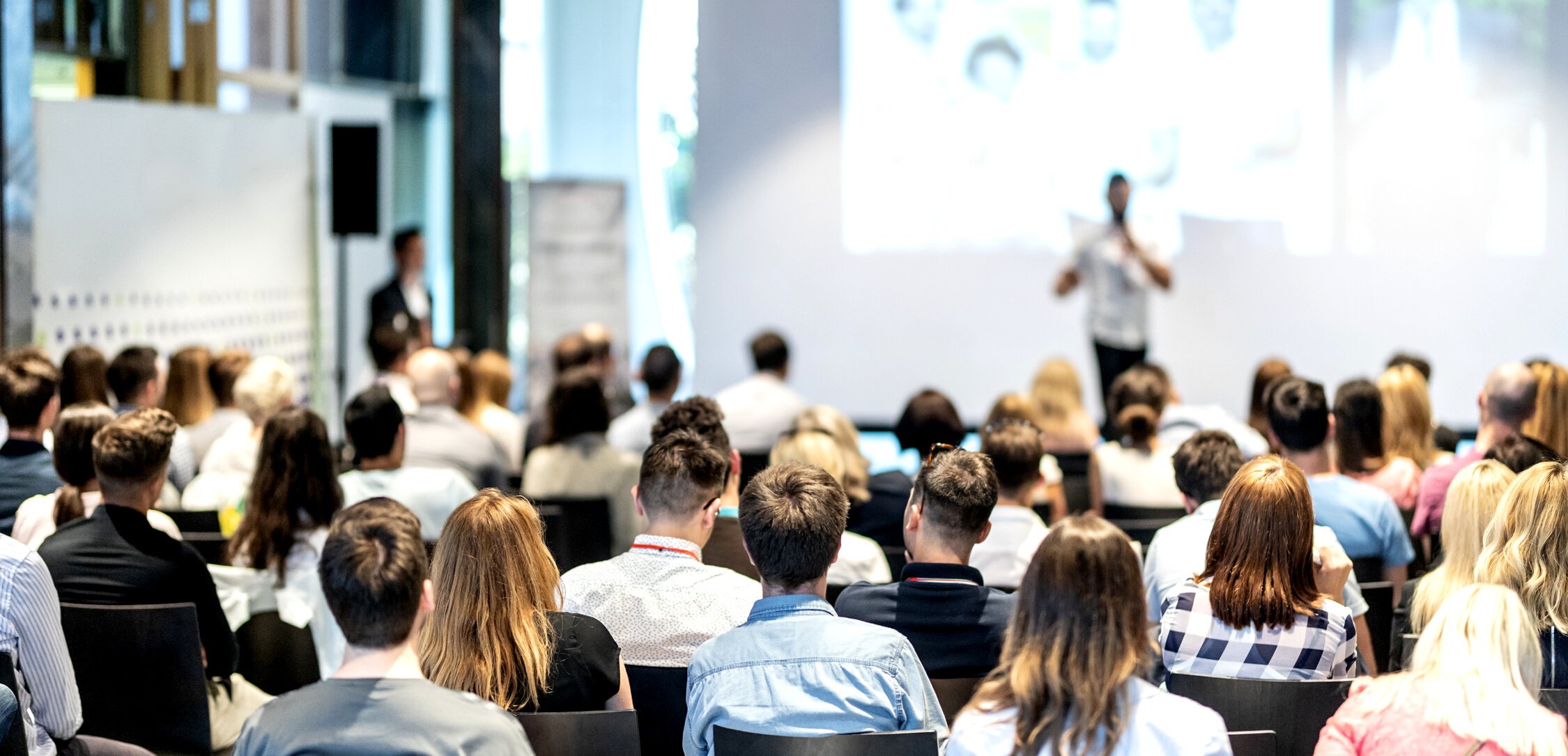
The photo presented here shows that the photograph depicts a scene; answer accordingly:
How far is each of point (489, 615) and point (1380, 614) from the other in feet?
7.06

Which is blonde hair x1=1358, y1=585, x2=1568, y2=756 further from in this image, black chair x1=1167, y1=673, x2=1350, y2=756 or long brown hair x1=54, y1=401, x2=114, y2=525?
long brown hair x1=54, y1=401, x2=114, y2=525

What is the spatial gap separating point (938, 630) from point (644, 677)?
21.4 inches

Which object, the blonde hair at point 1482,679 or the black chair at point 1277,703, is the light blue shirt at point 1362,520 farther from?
the blonde hair at point 1482,679

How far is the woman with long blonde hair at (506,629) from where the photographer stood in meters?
2.37

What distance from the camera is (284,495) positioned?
11.7ft

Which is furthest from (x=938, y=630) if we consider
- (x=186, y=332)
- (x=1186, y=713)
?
(x=186, y=332)

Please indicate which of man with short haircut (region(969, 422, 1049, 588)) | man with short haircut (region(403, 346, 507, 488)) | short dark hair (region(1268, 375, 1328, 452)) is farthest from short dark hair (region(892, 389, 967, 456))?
man with short haircut (region(403, 346, 507, 488))

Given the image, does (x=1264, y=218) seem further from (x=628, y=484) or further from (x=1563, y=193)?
(x=628, y=484)

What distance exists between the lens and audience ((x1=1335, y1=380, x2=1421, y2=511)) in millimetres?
4234

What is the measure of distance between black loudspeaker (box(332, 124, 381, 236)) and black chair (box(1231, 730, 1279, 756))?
6.98m

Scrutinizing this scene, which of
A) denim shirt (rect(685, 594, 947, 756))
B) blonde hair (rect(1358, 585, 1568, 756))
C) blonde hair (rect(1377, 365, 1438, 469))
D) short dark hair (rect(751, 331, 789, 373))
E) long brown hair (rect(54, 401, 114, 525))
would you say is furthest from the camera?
short dark hair (rect(751, 331, 789, 373))

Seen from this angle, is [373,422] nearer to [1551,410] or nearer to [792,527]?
[792,527]

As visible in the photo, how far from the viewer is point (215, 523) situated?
165 inches

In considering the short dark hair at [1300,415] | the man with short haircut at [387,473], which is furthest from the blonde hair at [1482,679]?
the man with short haircut at [387,473]
